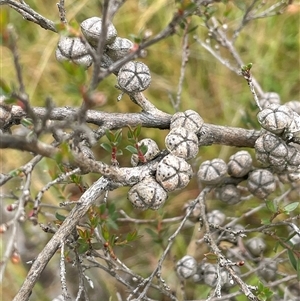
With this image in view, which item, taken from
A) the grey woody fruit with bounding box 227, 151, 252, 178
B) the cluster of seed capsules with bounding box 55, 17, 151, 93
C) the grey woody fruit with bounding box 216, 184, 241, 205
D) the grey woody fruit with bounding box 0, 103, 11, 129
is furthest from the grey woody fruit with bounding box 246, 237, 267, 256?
the grey woody fruit with bounding box 0, 103, 11, 129

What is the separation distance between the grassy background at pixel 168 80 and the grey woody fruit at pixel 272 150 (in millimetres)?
1370

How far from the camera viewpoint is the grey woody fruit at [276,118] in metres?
1.83

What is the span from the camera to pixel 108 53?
1.83m

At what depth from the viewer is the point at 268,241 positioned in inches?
128

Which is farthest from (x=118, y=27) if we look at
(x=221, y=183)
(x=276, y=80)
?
(x=221, y=183)

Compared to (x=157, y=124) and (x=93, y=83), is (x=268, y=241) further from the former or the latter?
(x=93, y=83)

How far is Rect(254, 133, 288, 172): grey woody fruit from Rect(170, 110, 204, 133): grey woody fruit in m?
0.26

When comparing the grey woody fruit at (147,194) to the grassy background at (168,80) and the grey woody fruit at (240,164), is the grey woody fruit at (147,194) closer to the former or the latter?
the grey woody fruit at (240,164)

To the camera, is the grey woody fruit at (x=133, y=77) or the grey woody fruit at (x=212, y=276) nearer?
the grey woody fruit at (x=133, y=77)

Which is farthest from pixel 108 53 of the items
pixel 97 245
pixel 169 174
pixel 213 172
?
pixel 97 245

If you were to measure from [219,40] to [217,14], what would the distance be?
3.59 feet

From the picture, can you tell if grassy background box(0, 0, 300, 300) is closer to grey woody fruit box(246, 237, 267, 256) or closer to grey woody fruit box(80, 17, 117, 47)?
grey woody fruit box(246, 237, 267, 256)

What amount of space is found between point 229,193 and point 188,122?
47 centimetres

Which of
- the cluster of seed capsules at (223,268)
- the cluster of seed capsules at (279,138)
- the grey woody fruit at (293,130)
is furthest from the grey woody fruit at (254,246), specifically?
the grey woody fruit at (293,130)
